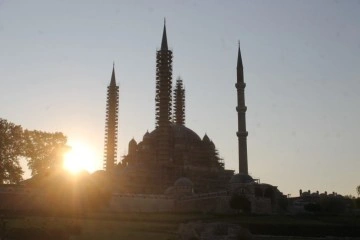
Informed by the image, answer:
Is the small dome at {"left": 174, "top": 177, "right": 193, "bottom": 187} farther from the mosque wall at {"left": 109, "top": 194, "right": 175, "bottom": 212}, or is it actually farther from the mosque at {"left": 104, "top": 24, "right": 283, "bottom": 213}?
the mosque wall at {"left": 109, "top": 194, "right": 175, "bottom": 212}

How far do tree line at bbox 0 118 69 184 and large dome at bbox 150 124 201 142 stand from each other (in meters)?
27.1

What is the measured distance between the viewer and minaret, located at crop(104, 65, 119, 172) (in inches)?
3278

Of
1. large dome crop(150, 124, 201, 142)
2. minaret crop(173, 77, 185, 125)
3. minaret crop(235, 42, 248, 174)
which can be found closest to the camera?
minaret crop(235, 42, 248, 174)

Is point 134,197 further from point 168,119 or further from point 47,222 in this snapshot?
point 47,222

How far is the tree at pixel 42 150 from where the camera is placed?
172ft

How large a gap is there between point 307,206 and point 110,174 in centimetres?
2924

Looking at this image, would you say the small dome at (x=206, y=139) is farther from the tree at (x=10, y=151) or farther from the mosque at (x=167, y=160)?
the tree at (x=10, y=151)

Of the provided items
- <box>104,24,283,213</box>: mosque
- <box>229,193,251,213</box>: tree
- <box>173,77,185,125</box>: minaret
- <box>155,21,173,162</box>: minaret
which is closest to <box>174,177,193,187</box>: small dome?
<box>104,24,283,213</box>: mosque

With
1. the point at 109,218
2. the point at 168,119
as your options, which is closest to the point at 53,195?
the point at 109,218

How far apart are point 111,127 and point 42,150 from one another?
102ft

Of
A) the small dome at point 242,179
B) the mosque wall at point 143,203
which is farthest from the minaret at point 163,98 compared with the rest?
the small dome at point 242,179

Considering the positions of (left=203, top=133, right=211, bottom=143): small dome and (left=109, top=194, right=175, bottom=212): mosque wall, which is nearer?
(left=109, top=194, right=175, bottom=212): mosque wall

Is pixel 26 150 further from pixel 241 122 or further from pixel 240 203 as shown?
pixel 241 122

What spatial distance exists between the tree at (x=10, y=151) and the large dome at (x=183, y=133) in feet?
100
